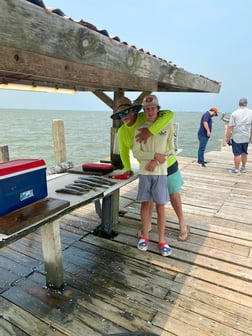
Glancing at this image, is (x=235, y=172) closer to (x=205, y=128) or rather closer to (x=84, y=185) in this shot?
(x=205, y=128)

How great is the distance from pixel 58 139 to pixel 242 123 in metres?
5.44

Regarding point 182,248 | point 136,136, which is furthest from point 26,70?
point 182,248

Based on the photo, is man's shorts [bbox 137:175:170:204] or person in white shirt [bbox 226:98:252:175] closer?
man's shorts [bbox 137:175:170:204]

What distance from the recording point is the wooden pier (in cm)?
242

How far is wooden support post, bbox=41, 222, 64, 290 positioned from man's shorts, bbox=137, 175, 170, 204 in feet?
3.87

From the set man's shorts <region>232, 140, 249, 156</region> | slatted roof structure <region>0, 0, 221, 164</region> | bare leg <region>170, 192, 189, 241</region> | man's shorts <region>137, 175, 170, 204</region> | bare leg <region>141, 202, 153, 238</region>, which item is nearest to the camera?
slatted roof structure <region>0, 0, 221, 164</region>

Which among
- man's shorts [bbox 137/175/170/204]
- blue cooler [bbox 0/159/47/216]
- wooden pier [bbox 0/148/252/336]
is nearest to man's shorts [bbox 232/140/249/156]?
wooden pier [bbox 0/148/252/336]

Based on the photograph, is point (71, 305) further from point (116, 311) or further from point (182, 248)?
point (182, 248)

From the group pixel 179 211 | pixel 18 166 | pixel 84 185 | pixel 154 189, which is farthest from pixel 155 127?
pixel 18 166

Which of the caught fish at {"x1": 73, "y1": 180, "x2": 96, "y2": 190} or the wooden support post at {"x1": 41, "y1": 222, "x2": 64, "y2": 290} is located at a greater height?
the caught fish at {"x1": 73, "y1": 180, "x2": 96, "y2": 190}

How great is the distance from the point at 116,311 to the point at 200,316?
822mm

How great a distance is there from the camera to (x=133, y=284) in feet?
9.77

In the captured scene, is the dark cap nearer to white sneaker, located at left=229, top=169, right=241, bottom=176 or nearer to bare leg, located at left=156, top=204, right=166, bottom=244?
white sneaker, located at left=229, top=169, right=241, bottom=176

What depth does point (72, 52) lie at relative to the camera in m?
1.43
